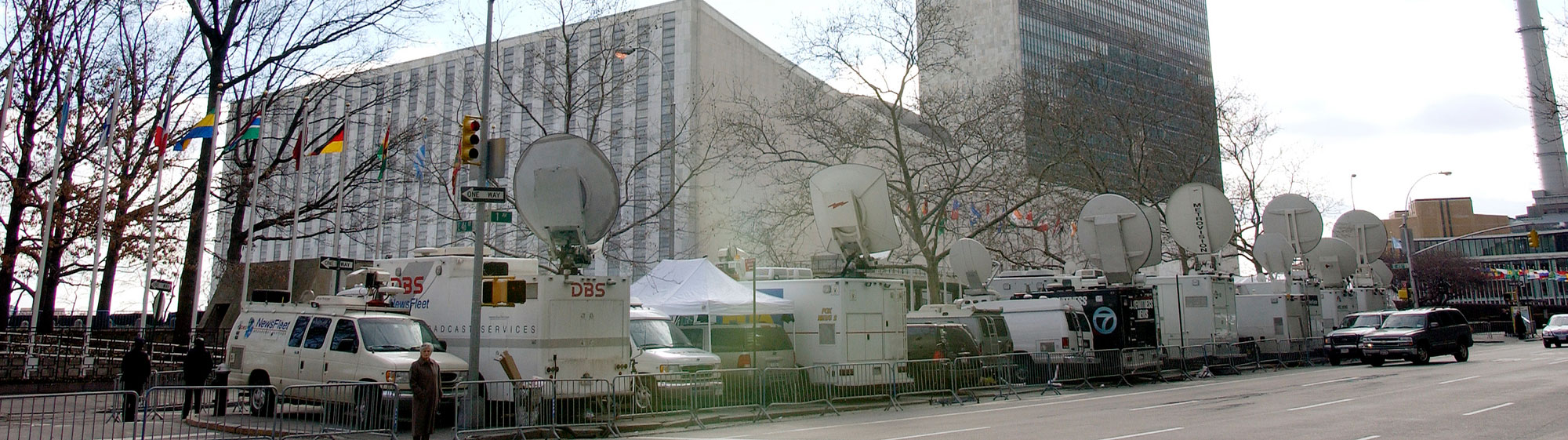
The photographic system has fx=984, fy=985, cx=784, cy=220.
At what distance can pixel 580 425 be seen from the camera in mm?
13438

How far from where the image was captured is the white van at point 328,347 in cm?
1416

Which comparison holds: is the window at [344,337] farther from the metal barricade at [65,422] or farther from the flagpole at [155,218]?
the flagpole at [155,218]

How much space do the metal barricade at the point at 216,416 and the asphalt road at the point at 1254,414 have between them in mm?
5177

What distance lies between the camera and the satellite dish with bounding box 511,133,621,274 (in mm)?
14594

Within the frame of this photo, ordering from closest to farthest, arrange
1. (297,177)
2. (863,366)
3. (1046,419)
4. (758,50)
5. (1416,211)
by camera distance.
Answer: (1046,419)
(863,366)
(297,177)
(758,50)
(1416,211)

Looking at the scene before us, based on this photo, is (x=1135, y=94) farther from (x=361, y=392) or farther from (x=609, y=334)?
(x=361, y=392)

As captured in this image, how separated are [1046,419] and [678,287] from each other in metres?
8.95

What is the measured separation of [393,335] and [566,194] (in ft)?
11.0

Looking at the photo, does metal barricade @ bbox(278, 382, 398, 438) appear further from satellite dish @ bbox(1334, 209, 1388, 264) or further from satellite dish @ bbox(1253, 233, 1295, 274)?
satellite dish @ bbox(1334, 209, 1388, 264)

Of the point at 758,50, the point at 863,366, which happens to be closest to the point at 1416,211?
the point at 758,50

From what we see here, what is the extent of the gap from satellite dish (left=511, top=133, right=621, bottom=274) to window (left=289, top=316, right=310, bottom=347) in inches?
154

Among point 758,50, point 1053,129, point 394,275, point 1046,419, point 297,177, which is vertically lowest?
point 1046,419

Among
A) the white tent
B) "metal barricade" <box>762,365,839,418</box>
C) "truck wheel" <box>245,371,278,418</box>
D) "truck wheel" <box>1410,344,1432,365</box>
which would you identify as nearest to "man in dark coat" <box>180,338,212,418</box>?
"truck wheel" <box>245,371,278,418</box>

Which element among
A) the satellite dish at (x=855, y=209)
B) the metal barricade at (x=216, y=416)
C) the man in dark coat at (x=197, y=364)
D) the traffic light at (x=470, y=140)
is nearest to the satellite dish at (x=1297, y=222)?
the satellite dish at (x=855, y=209)
